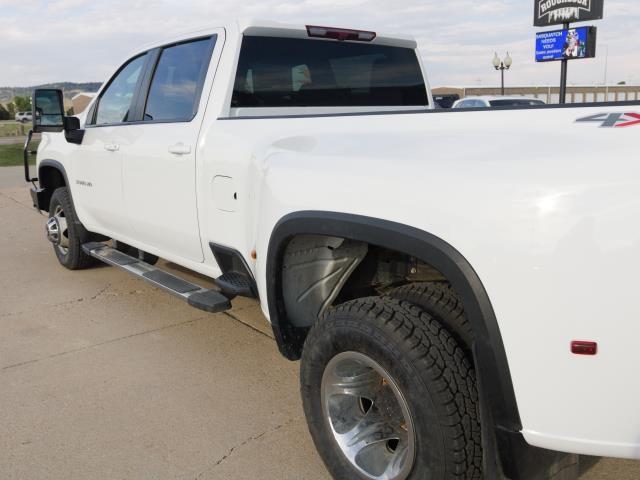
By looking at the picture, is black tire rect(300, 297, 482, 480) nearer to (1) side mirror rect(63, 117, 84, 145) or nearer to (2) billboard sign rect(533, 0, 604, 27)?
(1) side mirror rect(63, 117, 84, 145)

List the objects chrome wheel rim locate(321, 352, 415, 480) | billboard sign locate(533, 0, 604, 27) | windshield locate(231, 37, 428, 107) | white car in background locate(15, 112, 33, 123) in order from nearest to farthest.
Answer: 1. chrome wheel rim locate(321, 352, 415, 480)
2. windshield locate(231, 37, 428, 107)
3. billboard sign locate(533, 0, 604, 27)
4. white car in background locate(15, 112, 33, 123)

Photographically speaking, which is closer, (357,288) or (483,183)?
(483,183)

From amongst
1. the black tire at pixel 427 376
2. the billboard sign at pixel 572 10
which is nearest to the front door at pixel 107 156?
the black tire at pixel 427 376

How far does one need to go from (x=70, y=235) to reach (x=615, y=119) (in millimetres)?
5012

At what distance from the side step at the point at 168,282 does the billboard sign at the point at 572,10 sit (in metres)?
17.3

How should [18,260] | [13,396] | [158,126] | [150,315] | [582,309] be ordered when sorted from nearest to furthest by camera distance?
[582,309] → [13,396] → [158,126] → [150,315] → [18,260]

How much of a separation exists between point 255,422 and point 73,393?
1121 millimetres

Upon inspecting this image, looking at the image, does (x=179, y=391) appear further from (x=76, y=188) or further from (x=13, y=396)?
(x=76, y=188)

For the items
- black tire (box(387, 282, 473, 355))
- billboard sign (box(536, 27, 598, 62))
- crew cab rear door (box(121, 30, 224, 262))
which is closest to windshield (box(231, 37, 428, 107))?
crew cab rear door (box(121, 30, 224, 262))

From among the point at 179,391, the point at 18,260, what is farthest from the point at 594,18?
the point at 179,391

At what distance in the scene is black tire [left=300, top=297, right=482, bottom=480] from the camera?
214cm

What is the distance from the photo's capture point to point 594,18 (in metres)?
18.5

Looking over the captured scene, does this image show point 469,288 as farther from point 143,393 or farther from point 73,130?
point 73,130

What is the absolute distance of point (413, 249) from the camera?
2.14 m
